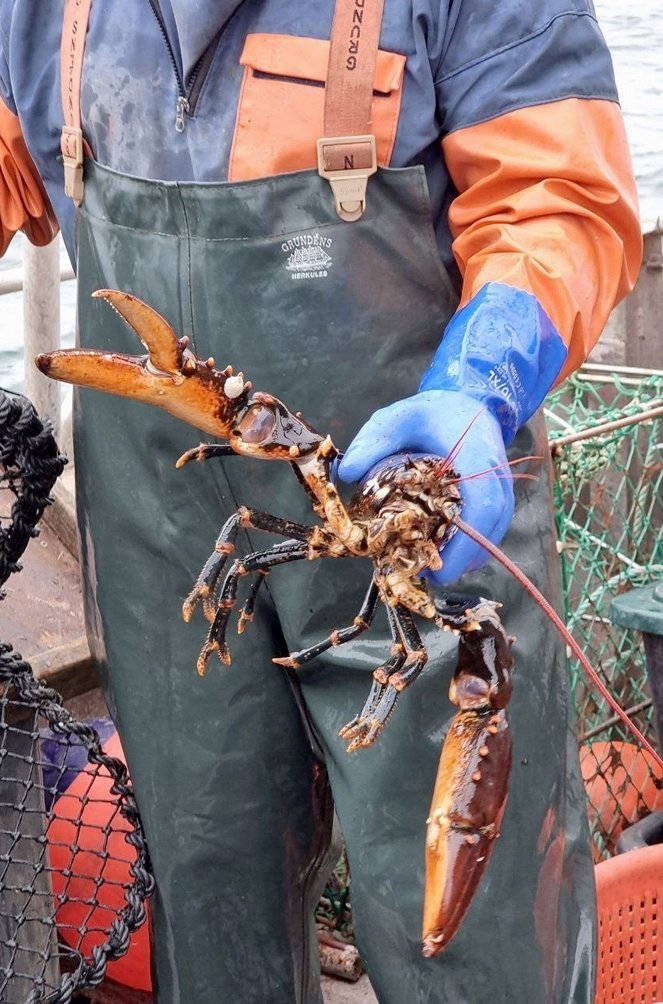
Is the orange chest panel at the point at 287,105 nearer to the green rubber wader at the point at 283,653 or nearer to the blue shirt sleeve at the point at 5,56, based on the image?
the green rubber wader at the point at 283,653

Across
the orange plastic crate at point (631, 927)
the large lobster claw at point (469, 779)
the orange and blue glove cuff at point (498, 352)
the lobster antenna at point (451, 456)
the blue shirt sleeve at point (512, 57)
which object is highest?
the blue shirt sleeve at point (512, 57)

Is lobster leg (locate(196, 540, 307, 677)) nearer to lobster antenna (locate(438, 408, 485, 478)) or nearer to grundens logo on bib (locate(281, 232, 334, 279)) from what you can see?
lobster antenna (locate(438, 408, 485, 478))

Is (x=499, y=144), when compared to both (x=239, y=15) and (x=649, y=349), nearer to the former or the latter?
(x=239, y=15)

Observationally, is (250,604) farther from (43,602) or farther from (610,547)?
(610,547)

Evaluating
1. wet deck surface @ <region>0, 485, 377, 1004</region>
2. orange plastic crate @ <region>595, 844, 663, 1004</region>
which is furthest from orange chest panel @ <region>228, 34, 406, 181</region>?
orange plastic crate @ <region>595, 844, 663, 1004</region>

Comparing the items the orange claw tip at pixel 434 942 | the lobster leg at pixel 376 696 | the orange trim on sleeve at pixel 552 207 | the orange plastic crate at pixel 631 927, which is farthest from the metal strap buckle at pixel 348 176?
the orange plastic crate at pixel 631 927
